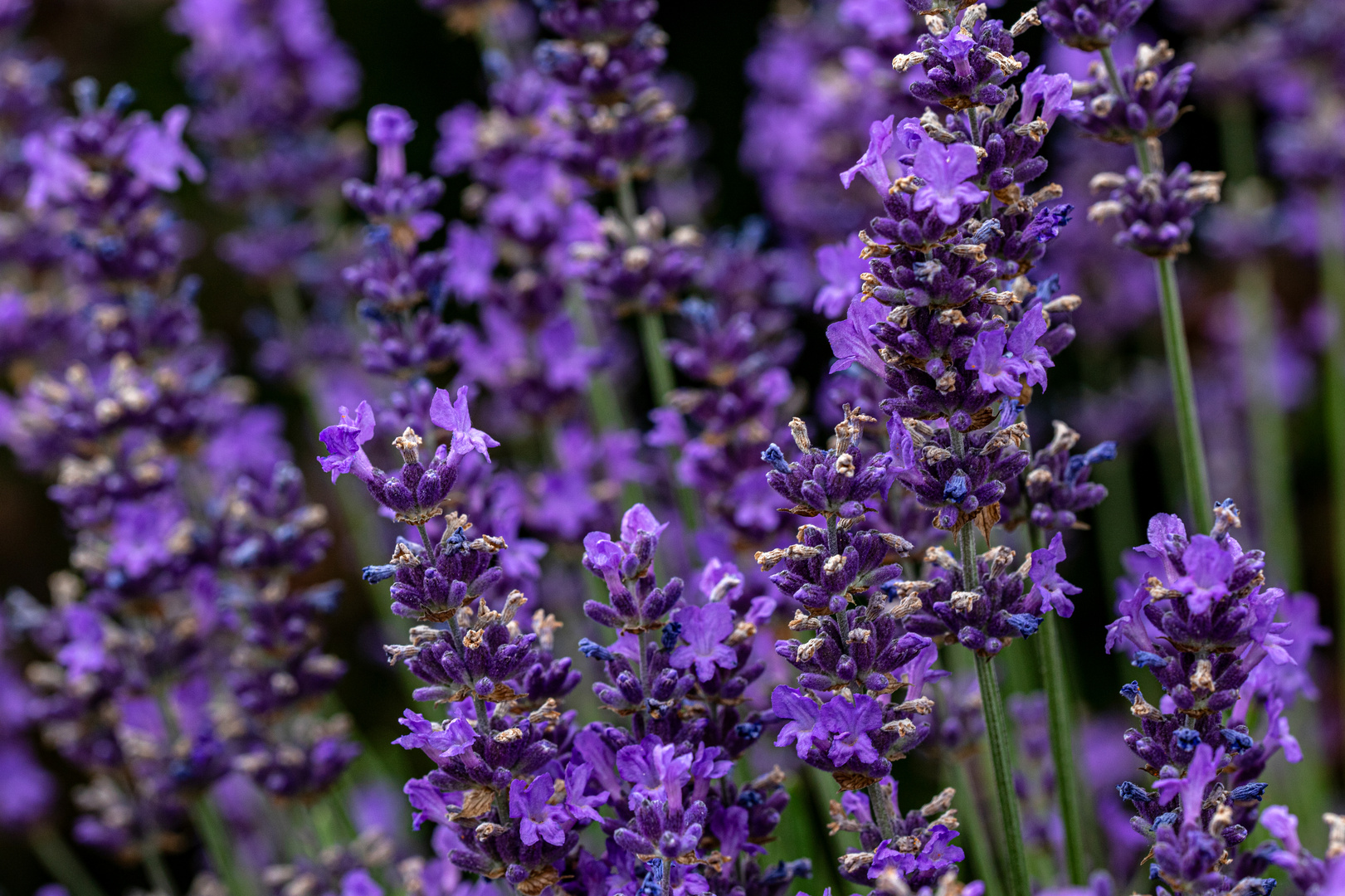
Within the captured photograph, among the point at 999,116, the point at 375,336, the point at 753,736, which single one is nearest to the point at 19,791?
the point at 375,336

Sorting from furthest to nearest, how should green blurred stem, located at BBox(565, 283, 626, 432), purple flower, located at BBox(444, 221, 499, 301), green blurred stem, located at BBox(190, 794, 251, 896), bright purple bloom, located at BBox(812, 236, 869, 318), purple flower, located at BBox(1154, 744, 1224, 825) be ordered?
green blurred stem, located at BBox(565, 283, 626, 432), purple flower, located at BBox(444, 221, 499, 301), green blurred stem, located at BBox(190, 794, 251, 896), bright purple bloom, located at BBox(812, 236, 869, 318), purple flower, located at BBox(1154, 744, 1224, 825)

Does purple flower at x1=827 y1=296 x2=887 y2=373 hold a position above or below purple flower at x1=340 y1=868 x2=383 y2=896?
above

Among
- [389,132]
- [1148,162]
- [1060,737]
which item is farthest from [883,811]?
[389,132]

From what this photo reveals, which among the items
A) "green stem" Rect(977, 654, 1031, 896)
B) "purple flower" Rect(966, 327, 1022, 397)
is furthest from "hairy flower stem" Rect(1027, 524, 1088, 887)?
"purple flower" Rect(966, 327, 1022, 397)

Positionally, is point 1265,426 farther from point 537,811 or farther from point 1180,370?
point 537,811

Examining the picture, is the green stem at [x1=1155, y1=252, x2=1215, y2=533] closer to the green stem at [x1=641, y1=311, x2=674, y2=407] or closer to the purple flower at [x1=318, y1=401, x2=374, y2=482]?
the green stem at [x1=641, y1=311, x2=674, y2=407]

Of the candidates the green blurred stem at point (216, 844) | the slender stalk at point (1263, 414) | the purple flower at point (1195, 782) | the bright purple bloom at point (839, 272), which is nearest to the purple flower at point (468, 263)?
the bright purple bloom at point (839, 272)

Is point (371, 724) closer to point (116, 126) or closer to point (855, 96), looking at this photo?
point (116, 126)
